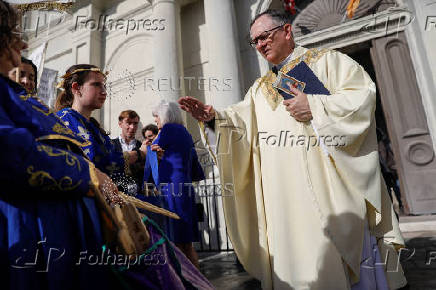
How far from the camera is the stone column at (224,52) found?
525 cm

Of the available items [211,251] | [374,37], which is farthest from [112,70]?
[374,37]

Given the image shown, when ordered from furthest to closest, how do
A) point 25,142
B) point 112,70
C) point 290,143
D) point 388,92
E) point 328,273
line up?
point 112,70
point 388,92
point 290,143
point 328,273
point 25,142

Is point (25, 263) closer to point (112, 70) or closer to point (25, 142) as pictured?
point (25, 142)

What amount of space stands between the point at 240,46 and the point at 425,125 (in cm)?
369

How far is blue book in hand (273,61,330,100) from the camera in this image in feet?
6.30

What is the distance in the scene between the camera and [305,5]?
5.75 meters

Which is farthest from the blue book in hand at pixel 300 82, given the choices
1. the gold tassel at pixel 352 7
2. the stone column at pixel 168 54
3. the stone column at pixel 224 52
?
the stone column at pixel 168 54

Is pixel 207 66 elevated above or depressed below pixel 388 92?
above

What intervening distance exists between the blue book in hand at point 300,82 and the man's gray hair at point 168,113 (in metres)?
1.43

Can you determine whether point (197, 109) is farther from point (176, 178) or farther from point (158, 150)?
point (176, 178)

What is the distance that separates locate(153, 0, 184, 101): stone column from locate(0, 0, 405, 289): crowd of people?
3509 mm

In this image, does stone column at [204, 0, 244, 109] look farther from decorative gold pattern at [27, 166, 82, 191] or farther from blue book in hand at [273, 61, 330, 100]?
decorative gold pattern at [27, 166, 82, 191]

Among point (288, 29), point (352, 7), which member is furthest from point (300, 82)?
point (352, 7)

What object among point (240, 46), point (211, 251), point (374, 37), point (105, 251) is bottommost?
point (211, 251)
